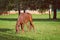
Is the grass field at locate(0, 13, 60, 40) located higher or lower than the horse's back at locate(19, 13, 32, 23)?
lower

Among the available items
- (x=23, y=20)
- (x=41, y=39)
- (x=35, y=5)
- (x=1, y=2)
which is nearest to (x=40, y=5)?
(x=35, y=5)

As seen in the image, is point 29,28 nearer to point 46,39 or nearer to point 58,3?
point 46,39

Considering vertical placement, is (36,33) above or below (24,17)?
below

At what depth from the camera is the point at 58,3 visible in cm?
3391

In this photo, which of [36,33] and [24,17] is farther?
[24,17]

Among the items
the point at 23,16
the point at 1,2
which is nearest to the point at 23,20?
the point at 23,16

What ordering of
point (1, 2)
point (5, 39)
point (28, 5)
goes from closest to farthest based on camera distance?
point (5, 39)
point (1, 2)
point (28, 5)

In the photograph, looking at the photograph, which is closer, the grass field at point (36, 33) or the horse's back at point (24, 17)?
the grass field at point (36, 33)

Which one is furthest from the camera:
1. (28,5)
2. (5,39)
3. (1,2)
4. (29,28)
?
(28,5)

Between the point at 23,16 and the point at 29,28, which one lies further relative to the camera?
the point at 29,28

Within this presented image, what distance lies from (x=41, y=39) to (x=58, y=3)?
21.4 m

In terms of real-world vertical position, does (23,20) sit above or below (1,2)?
below

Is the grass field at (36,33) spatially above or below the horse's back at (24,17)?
below

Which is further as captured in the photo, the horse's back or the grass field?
the horse's back
